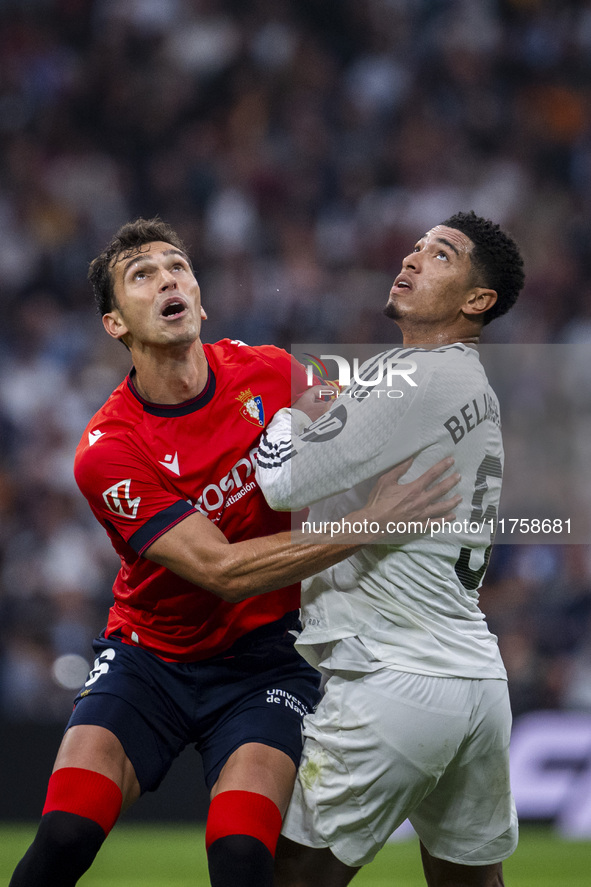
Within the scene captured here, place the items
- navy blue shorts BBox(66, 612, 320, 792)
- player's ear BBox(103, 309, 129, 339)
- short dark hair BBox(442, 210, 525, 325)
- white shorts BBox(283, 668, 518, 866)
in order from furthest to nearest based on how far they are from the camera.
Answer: player's ear BBox(103, 309, 129, 339) < short dark hair BBox(442, 210, 525, 325) < navy blue shorts BBox(66, 612, 320, 792) < white shorts BBox(283, 668, 518, 866)

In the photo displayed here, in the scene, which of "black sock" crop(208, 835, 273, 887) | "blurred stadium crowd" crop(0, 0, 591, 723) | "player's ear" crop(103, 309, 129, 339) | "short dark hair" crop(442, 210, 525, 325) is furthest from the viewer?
"blurred stadium crowd" crop(0, 0, 591, 723)

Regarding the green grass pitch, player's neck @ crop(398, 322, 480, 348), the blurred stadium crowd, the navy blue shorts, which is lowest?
the green grass pitch

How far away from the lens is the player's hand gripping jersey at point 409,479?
2943 millimetres

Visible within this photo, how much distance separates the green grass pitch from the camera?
225 inches

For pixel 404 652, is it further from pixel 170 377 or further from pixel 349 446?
pixel 170 377

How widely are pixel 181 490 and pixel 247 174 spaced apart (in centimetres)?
713

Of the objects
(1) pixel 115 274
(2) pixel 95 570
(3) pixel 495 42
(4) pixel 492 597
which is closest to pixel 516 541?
(4) pixel 492 597

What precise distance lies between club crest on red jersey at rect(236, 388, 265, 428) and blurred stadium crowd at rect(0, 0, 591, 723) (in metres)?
4.34

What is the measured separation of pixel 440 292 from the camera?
323 centimetres

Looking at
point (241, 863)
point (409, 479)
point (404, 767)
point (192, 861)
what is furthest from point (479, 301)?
point (192, 861)

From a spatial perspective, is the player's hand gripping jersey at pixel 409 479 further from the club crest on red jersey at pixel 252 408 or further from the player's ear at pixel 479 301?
the club crest on red jersey at pixel 252 408

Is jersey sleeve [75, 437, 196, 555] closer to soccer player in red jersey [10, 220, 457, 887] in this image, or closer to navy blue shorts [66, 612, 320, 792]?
soccer player in red jersey [10, 220, 457, 887]

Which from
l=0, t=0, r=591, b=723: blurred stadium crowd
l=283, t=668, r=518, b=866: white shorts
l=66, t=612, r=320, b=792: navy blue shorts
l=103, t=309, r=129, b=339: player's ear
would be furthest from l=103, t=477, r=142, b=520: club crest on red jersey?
l=0, t=0, r=591, b=723: blurred stadium crowd

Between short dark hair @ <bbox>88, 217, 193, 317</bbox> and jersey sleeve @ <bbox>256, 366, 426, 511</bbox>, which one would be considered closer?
jersey sleeve @ <bbox>256, 366, 426, 511</bbox>
